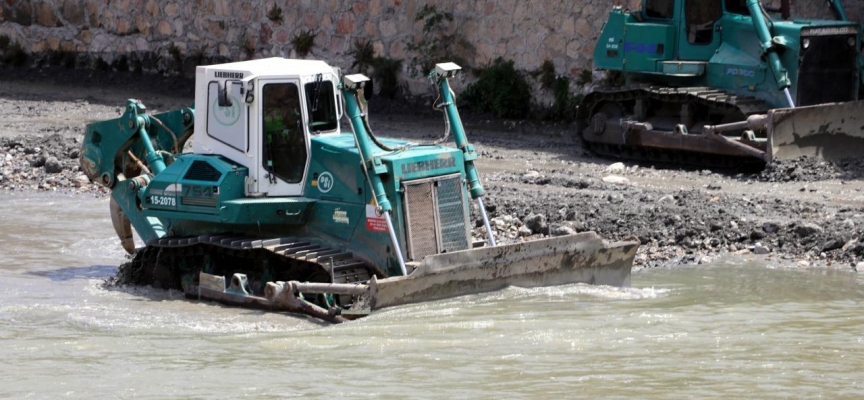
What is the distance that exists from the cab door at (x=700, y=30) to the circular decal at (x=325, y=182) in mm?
8585

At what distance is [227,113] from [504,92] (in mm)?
10273

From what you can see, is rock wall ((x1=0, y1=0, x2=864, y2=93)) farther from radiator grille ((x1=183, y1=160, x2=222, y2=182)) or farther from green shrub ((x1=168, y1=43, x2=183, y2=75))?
radiator grille ((x1=183, y1=160, x2=222, y2=182))

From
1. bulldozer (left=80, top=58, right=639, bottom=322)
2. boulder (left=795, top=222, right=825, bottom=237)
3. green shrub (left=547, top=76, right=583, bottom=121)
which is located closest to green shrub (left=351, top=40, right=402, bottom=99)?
green shrub (left=547, top=76, right=583, bottom=121)

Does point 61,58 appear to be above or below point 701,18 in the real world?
below

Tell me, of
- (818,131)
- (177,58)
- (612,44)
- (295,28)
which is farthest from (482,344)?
(177,58)

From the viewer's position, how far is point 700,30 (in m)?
18.6

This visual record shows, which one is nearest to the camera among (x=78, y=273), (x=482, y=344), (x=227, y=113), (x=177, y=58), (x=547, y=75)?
(x=482, y=344)

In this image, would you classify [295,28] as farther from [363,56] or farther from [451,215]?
[451,215]

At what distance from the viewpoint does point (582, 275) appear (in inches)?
451

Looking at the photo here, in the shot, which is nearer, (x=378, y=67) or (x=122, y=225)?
(x=122, y=225)

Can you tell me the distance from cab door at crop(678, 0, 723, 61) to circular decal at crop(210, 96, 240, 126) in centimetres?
870

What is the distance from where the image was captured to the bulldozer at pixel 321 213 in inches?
428

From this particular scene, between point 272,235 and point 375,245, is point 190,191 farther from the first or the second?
point 375,245

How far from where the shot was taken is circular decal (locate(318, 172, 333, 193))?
11.4m
